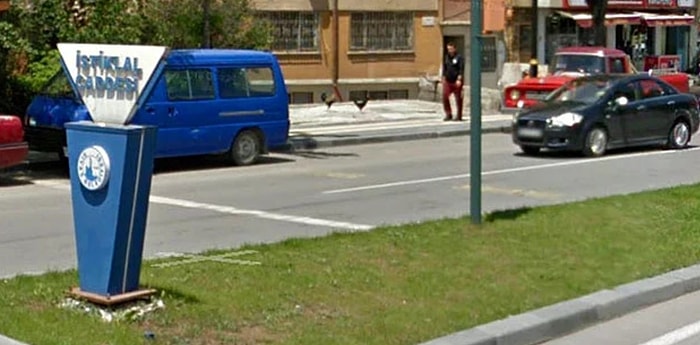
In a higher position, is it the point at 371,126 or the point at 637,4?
the point at 637,4

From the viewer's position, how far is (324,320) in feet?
24.7

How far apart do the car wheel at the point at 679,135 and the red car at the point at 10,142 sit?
39.4ft

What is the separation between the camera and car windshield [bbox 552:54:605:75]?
26984 mm

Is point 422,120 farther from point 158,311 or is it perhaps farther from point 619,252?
point 158,311

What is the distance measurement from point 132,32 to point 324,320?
557 inches

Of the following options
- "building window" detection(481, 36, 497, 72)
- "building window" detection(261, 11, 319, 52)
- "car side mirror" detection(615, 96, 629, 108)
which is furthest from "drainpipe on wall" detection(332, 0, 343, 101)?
"car side mirror" detection(615, 96, 629, 108)

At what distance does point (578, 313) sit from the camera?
8125 mm

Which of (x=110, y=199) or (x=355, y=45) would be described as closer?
(x=110, y=199)

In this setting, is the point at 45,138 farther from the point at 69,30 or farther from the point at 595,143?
the point at 595,143

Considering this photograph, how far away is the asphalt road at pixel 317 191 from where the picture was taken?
12.0 meters

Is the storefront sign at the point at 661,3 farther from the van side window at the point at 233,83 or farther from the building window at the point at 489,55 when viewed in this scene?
the van side window at the point at 233,83

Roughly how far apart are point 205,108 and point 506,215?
752cm

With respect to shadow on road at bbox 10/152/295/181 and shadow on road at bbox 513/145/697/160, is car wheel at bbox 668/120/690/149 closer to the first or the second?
shadow on road at bbox 513/145/697/160

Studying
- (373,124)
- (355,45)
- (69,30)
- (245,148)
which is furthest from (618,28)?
(69,30)
